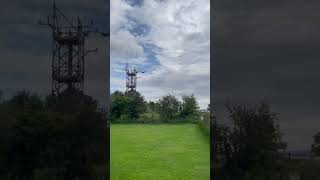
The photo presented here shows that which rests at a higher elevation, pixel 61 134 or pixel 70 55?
pixel 70 55

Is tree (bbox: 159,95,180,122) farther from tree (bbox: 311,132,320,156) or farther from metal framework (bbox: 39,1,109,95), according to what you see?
tree (bbox: 311,132,320,156)

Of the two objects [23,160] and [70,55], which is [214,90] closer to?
[70,55]

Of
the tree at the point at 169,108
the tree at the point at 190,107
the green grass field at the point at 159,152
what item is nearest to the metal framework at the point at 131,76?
the green grass field at the point at 159,152

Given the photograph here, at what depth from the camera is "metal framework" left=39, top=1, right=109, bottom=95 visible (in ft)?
18.9

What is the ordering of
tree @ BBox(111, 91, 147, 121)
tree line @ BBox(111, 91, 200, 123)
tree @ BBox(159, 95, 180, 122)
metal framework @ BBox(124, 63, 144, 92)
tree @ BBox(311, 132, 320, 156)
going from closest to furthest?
tree @ BBox(311, 132, 320, 156)
metal framework @ BBox(124, 63, 144, 92)
tree @ BBox(111, 91, 147, 121)
tree line @ BBox(111, 91, 200, 123)
tree @ BBox(159, 95, 180, 122)

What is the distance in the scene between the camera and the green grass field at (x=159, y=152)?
24.7ft

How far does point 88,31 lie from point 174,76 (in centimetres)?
365

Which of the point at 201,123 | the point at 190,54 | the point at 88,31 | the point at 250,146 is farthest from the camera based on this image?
the point at 201,123

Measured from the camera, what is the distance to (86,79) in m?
5.84

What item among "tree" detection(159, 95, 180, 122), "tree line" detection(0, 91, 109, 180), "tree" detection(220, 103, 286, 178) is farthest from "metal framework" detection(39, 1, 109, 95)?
"tree" detection(159, 95, 180, 122)

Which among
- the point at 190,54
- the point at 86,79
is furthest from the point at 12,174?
the point at 190,54

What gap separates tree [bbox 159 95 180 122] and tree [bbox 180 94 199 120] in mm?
200

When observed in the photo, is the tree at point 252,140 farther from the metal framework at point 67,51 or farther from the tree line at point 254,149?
the metal framework at point 67,51

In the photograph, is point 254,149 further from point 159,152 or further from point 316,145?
point 159,152
